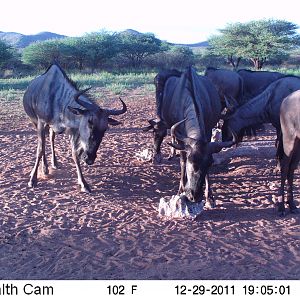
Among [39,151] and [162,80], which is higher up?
[162,80]

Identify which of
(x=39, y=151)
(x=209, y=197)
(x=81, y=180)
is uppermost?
(x=39, y=151)

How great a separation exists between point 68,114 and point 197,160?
238cm

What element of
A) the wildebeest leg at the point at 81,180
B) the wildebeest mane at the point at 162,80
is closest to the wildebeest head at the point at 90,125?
the wildebeest leg at the point at 81,180

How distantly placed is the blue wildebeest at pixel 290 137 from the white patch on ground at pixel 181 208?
45.5 inches

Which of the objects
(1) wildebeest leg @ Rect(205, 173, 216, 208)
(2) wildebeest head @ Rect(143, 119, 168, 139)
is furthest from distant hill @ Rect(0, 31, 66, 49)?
(1) wildebeest leg @ Rect(205, 173, 216, 208)

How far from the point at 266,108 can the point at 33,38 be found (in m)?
95.8

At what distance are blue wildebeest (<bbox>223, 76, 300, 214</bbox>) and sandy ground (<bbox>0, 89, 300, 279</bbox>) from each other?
95 cm

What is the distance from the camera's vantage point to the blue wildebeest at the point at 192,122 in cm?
558

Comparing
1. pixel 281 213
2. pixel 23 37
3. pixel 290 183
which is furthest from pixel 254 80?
pixel 23 37

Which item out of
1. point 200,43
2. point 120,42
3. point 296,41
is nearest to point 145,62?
point 120,42

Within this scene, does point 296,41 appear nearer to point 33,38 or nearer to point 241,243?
point 241,243

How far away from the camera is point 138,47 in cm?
4278

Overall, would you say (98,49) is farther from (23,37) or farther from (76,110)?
(23,37)

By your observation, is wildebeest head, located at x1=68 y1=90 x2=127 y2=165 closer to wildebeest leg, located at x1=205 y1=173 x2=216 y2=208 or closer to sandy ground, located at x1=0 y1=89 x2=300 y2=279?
sandy ground, located at x1=0 y1=89 x2=300 y2=279
